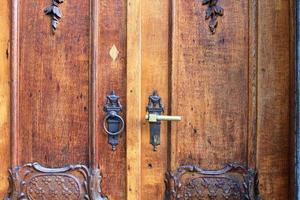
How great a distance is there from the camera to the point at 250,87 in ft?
5.56

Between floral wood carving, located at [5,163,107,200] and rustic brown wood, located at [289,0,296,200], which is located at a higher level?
rustic brown wood, located at [289,0,296,200]

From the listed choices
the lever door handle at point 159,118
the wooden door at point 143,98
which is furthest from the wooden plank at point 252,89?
the lever door handle at point 159,118

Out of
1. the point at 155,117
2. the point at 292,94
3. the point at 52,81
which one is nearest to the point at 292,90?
the point at 292,94

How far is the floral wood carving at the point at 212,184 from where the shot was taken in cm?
169

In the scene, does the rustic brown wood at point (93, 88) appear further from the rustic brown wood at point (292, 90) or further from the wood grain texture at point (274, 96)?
the rustic brown wood at point (292, 90)

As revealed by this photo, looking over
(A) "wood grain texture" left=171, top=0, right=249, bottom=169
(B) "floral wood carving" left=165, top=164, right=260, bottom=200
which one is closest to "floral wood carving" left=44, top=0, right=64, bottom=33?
(A) "wood grain texture" left=171, top=0, right=249, bottom=169

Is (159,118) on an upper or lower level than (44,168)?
upper

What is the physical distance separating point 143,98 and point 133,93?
46 millimetres

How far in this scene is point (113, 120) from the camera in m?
1.70

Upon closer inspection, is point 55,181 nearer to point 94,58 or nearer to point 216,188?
point 94,58

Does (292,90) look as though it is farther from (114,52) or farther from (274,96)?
(114,52)

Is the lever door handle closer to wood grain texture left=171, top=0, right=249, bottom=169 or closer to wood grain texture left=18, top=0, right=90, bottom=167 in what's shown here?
wood grain texture left=171, top=0, right=249, bottom=169

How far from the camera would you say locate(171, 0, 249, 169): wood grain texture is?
1.70m

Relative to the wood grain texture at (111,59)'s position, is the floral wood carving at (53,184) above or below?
below
